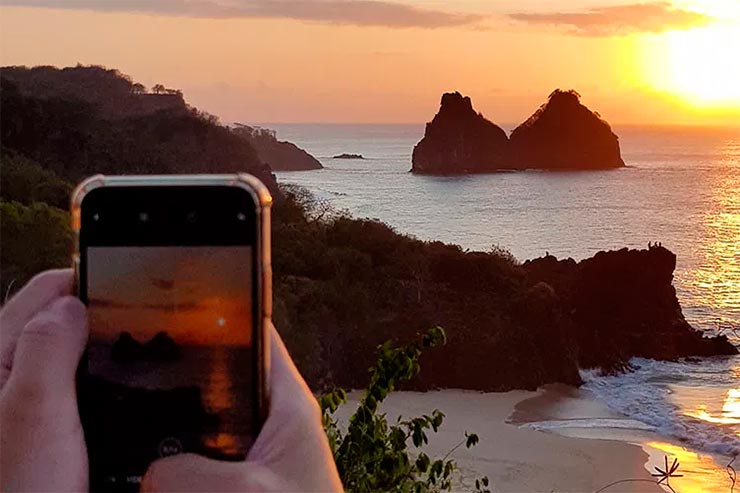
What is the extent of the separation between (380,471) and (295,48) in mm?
1601

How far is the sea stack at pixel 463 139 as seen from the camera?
7.37 metres

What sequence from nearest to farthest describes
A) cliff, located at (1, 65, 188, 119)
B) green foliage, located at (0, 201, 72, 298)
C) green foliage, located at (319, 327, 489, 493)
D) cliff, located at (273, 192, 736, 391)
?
green foliage, located at (319, 327, 489, 493), green foliage, located at (0, 201, 72, 298), cliff, located at (1, 65, 188, 119), cliff, located at (273, 192, 736, 391)

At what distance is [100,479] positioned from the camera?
0.34m

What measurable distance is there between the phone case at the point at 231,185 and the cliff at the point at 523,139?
680 centimetres

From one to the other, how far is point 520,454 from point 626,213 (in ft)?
11.8

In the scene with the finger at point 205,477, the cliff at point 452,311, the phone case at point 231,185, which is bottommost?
the cliff at point 452,311

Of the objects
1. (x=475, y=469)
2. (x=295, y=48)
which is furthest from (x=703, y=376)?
(x=295, y=48)

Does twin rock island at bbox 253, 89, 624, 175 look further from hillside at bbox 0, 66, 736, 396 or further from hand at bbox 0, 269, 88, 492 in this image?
hand at bbox 0, 269, 88, 492

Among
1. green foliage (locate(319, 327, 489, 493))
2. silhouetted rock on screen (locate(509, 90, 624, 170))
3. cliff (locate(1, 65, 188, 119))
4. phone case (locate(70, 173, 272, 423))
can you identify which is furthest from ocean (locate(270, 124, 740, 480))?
phone case (locate(70, 173, 272, 423))

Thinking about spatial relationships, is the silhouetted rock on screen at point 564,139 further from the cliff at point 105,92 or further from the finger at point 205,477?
the finger at point 205,477

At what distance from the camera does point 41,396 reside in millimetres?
310

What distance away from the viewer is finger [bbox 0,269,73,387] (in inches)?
13.2

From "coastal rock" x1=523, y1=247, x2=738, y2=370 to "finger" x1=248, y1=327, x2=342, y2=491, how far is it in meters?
4.76

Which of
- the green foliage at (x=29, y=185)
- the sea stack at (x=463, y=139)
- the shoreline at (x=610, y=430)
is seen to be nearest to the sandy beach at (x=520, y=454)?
the shoreline at (x=610, y=430)
